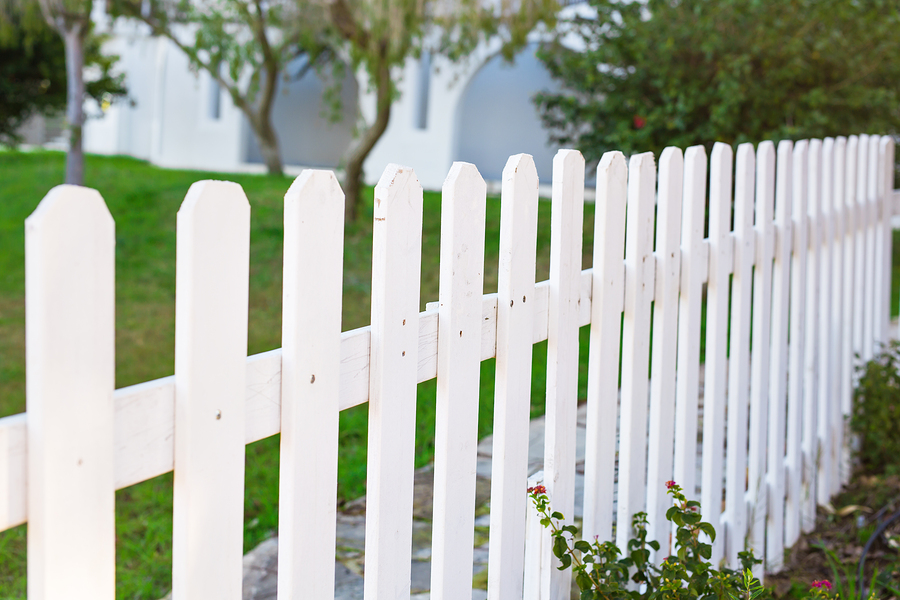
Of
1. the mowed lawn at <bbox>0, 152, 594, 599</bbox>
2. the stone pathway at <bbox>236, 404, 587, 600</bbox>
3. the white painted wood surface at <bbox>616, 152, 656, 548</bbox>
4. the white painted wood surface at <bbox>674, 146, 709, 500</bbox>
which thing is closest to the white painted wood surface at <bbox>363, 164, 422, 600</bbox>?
the white painted wood surface at <bbox>616, 152, 656, 548</bbox>

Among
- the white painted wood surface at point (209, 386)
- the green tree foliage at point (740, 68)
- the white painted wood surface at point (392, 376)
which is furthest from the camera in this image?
the green tree foliage at point (740, 68)

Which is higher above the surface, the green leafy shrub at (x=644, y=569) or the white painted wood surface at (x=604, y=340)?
the white painted wood surface at (x=604, y=340)

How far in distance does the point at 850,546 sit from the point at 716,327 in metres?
1.08

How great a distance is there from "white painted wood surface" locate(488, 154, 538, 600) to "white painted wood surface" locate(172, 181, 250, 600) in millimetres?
567

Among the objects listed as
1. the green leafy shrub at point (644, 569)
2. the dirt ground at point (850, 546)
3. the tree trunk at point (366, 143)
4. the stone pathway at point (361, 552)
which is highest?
the tree trunk at point (366, 143)

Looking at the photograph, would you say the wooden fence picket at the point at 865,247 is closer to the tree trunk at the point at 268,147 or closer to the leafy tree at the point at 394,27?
the leafy tree at the point at 394,27

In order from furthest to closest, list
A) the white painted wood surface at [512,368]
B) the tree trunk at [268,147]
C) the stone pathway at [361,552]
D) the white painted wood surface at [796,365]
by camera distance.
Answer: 1. the tree trunk at [268,147]
2. the white painted wood surface at [796,365]
3. the stone pathway at [361,552]
4. the white painted wood surface at [512,368]

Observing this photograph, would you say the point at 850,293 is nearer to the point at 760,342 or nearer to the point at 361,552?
the point at 760,342

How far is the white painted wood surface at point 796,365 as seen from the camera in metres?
2.68

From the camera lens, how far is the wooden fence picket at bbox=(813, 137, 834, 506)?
282cm

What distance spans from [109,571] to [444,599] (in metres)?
0.63

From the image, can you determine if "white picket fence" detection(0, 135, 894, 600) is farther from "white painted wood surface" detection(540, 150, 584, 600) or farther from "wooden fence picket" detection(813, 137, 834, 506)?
"wooden fence picket" detection(813, 137, 834, 506)

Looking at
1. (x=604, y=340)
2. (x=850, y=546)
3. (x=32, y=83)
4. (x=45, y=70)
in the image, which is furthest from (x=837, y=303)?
(x=32, y=83)

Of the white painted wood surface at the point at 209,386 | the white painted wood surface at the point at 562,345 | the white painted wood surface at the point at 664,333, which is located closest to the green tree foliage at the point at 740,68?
the white painted wood surface at the point at 664,333
